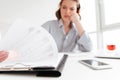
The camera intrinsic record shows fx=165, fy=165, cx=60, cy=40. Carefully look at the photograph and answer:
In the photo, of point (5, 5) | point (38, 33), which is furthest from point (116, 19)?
point (38, 33)

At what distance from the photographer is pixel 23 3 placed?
262 cm

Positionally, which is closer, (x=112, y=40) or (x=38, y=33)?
(x=38, y=33)

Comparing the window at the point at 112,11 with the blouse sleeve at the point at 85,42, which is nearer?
the blouse sleeve at the point at 85,42

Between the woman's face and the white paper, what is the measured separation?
1123 millimetres

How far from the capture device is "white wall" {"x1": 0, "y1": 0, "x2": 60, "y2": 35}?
8.30 feet

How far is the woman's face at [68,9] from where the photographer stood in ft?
5.59

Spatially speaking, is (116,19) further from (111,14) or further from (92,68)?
(92,68)

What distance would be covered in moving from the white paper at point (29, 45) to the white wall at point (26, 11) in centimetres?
194

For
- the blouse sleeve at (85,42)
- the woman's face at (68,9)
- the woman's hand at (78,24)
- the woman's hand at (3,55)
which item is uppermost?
the woman's face at (68,9)

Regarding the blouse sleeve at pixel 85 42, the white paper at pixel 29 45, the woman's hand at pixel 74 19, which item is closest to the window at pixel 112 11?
the woman's hand at pixel 74 19

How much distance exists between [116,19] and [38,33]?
6.62ft

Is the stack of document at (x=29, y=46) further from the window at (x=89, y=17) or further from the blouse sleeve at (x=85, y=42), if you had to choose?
the window at (x=89, y=17)

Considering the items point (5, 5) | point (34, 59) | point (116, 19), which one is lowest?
point (116, 19)

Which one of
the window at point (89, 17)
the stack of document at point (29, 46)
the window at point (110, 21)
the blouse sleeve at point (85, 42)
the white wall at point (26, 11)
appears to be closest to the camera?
the stack of document at point (29, 46)
